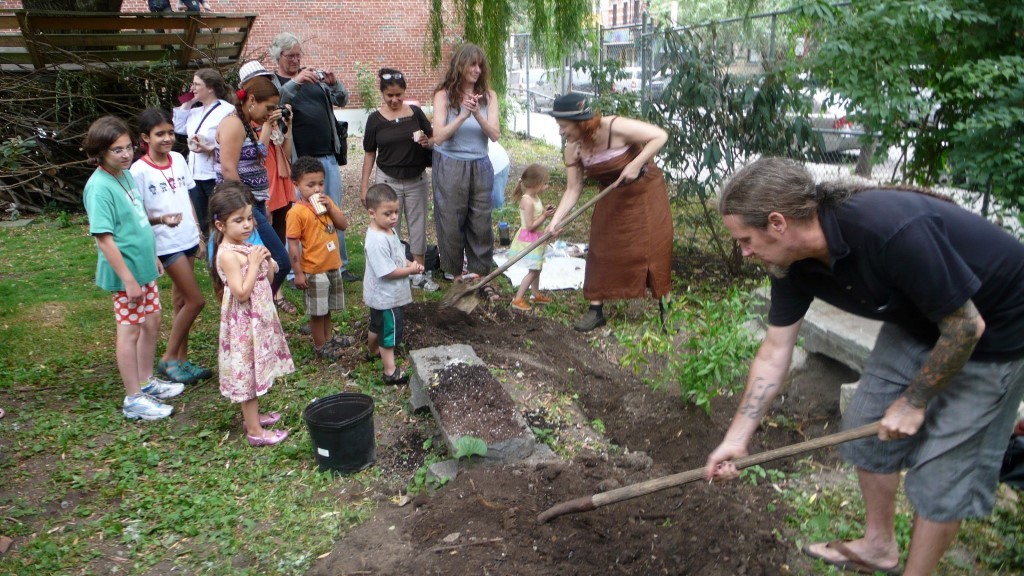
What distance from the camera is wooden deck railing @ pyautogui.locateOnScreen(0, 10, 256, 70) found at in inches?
359

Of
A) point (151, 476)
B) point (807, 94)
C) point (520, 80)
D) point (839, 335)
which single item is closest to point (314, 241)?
point (151, 476)

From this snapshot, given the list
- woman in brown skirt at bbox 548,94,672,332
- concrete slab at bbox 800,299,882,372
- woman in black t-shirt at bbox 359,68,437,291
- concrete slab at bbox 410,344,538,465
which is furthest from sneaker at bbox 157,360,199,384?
concrete slab at bbox 800,299,882,372

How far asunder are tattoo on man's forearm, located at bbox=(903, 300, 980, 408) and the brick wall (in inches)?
665

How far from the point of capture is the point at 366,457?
12.6ft

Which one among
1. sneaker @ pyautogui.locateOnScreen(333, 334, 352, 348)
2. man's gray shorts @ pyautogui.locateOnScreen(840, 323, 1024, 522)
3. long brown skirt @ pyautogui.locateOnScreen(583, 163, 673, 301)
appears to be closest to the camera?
man's gray shorts @ pyautogui.locateOnScreen(840, 323, 1024, 522)

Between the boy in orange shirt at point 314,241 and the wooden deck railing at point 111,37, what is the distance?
6.10 m

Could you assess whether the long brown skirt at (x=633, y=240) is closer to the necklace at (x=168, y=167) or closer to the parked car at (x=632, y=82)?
the necklace at (x=168, y=167)

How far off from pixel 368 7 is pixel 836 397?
17.3 m

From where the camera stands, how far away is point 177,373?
191 inches

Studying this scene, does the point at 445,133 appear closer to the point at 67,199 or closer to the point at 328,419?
the point at 328,419

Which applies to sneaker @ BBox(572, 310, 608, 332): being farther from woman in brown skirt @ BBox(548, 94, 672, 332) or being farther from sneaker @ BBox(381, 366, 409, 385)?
sneaker @ BBox(381, 366, 409, 385)

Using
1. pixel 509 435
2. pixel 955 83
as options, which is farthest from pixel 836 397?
pixel 955 83

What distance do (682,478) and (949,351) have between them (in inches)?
38.7

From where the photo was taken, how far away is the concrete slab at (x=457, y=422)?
3.59 m
